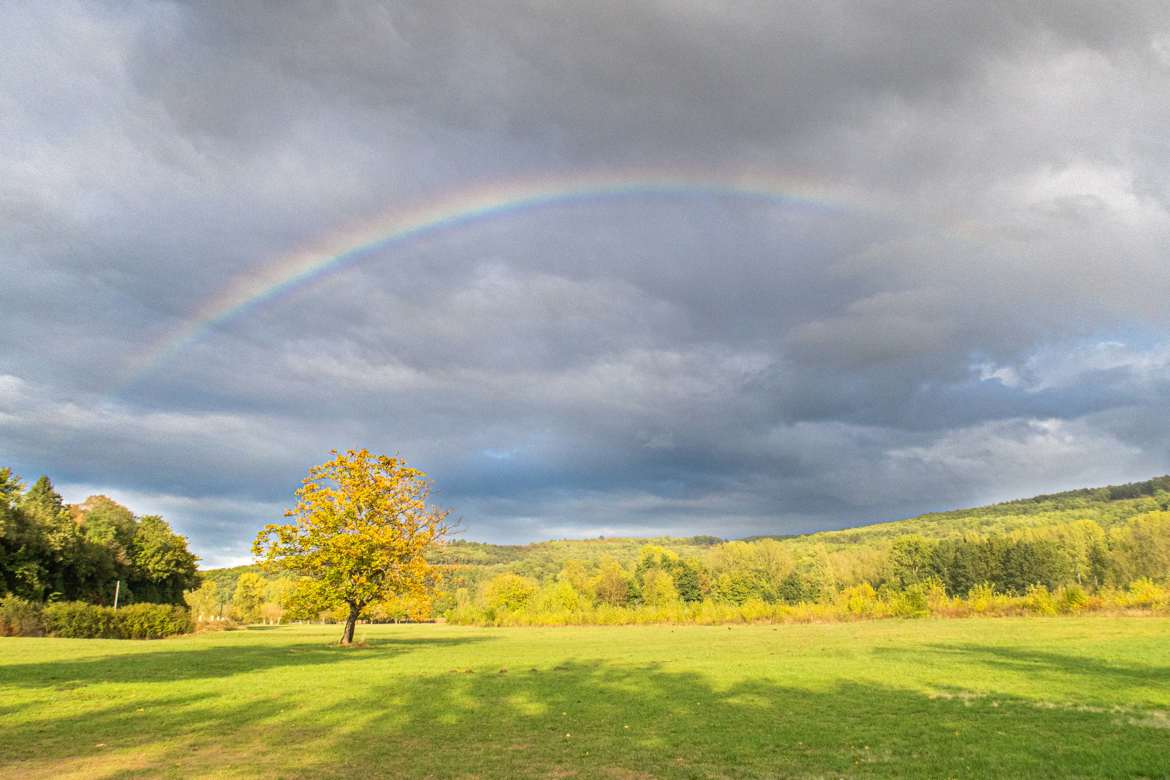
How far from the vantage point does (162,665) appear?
84.1 feet

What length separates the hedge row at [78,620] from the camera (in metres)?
43.1

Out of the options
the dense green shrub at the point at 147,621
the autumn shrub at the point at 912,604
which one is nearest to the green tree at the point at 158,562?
the dense green shrub at the point at 147,621

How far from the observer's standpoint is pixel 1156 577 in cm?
10625

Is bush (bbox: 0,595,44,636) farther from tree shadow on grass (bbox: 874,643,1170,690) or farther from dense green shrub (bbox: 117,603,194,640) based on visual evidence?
tree shadow on grass (bbox: 874,643,1170,690)

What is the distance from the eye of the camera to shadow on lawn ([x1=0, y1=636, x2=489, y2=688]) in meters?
20.1

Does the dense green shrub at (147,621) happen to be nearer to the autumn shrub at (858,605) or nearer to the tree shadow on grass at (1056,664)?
the tree shadow on grass at (1056,664)

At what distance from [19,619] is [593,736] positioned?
47.5m

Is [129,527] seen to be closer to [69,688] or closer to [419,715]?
[69,688]

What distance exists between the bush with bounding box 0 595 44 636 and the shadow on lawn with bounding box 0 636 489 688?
17.7m

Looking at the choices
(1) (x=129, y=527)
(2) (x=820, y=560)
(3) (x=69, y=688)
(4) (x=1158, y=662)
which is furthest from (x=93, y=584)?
(2) (x=820, y=560)

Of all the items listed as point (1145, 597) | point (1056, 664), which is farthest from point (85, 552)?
point (1145, 597)

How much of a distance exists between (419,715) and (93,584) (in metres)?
81.4

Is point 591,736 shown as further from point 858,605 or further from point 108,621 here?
point 858,605

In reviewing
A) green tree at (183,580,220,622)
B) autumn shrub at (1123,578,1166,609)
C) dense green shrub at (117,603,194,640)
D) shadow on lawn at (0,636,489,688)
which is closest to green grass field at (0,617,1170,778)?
shadow on lawn at (0,636,489,688)
